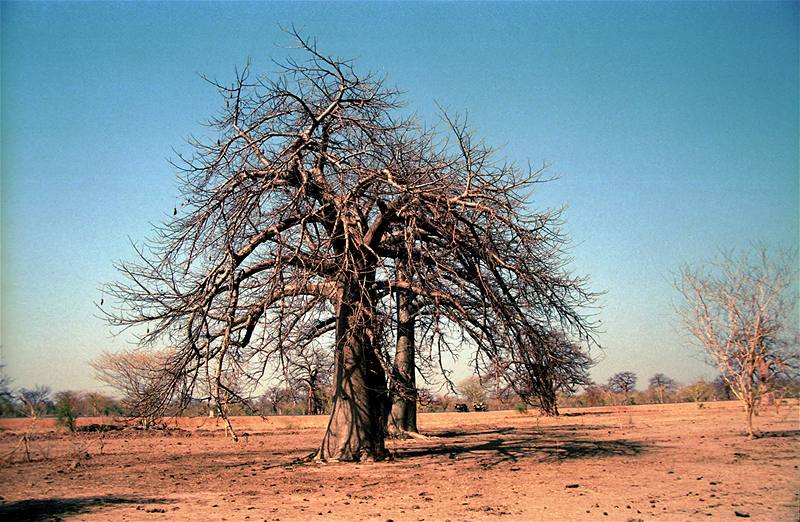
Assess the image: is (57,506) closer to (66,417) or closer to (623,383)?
(66,417)

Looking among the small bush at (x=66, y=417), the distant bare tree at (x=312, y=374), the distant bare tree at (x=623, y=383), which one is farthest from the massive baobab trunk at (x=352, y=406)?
the distant bare tree at (x=623, y=383)

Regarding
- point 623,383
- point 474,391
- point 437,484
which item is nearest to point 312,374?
point 437,484

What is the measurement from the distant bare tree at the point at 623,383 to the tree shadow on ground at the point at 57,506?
61.6 m

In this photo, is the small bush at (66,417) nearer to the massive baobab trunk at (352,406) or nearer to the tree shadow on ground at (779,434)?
the massive baobab trunk at (352,406)

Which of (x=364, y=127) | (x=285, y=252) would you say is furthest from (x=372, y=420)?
(x=364, y=127)

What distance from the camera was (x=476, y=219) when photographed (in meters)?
11.3

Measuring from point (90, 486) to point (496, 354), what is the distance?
21.1 ft

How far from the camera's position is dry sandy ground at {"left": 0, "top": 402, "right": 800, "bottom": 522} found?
7.46m

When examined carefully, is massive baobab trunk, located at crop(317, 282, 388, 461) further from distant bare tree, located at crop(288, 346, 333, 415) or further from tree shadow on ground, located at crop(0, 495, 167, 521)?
tree shadow on ground, located at crop(0, 495, 167, 521)

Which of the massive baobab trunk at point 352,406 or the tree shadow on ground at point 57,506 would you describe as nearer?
the tree shadow on ground at point 57,506

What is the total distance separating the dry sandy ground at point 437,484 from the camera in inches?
294

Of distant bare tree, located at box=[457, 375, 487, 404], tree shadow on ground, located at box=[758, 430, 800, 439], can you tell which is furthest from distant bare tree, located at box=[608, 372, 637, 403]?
tree shadow on ground, located at box=[758, 430, 800, 439]

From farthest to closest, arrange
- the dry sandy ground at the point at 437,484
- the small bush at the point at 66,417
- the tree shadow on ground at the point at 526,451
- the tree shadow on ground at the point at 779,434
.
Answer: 1. the small bush at the point at 66,417
2. the tree shadow on ground at the point at 779,434
3. the tree shadow on ground at the point at 526,451
4. the dry sandy ground at the point at 437,484

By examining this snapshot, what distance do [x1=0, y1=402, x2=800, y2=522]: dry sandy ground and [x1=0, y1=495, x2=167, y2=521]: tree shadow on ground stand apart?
0.02 m
